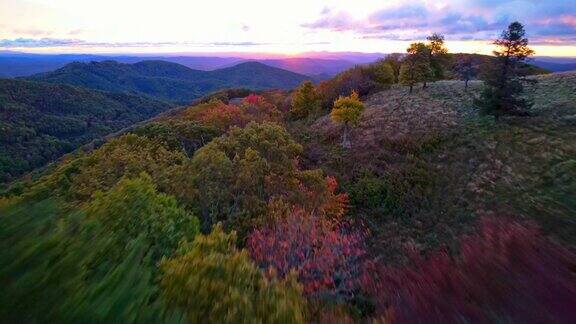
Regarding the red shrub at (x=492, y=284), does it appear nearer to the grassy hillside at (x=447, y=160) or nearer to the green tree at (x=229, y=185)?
the grassy hillside at (x=447, y=160)

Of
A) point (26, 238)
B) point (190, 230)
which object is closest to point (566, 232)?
point (26, 238)

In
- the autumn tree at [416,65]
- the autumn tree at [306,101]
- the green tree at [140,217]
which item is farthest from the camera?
the autumn tree at [306,101]

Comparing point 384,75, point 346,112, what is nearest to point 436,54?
point 384,75

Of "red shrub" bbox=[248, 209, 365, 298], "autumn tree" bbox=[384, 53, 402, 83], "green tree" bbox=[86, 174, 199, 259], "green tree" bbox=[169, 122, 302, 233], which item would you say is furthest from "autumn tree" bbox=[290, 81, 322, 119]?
"green tree" bbox=[86, 174, 199, 259]

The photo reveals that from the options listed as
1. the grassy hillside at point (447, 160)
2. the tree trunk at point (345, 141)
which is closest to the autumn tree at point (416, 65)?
the grassy hillside at point (447, 160)

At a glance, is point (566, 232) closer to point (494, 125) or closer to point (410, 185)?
point (410, 185)

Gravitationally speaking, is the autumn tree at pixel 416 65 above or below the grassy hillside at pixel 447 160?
above

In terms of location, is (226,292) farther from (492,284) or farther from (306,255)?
A: (306,255)
